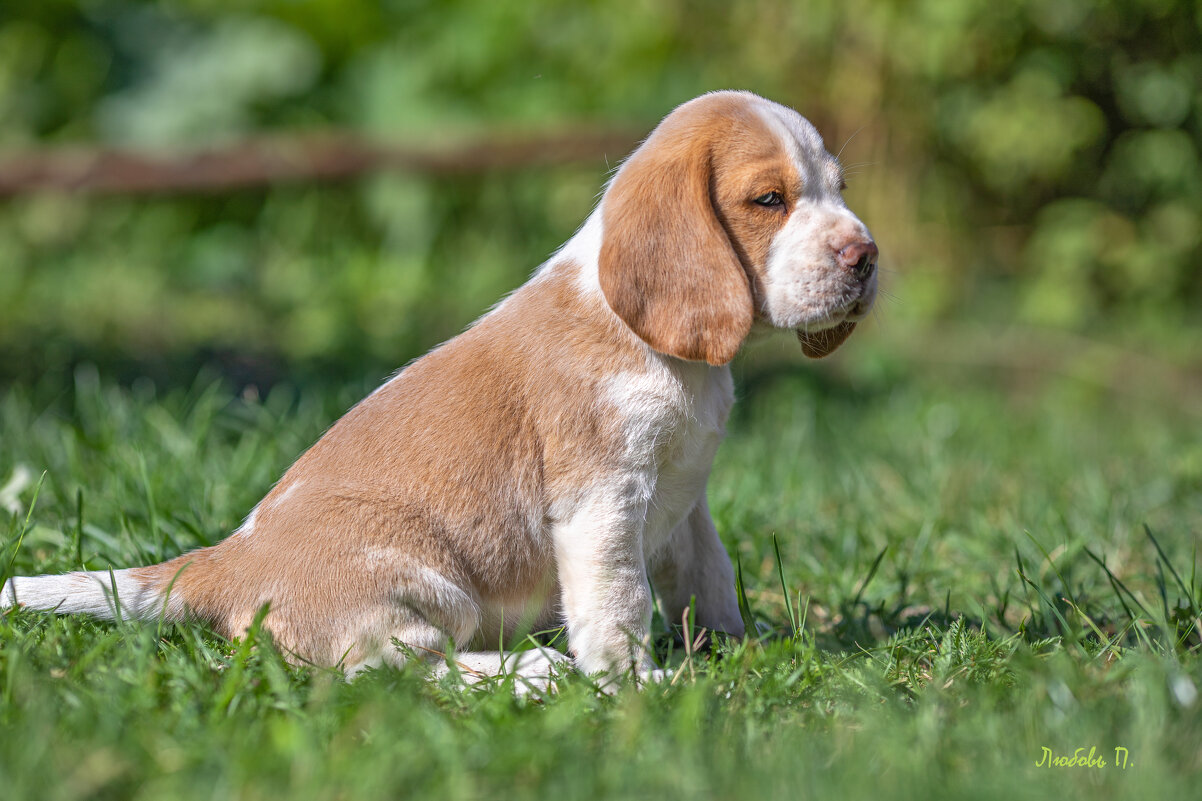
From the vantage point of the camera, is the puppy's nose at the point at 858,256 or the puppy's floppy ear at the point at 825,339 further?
the puppy's floppy ear at the point at 825,339

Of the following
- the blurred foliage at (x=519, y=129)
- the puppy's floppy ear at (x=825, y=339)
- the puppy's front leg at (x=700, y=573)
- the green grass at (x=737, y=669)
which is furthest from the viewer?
the blurred foliage at (x=519, y=129)

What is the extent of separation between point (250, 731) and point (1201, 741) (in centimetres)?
183

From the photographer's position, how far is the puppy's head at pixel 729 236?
276 cm

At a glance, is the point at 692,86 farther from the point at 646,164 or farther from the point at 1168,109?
the point at 646,164

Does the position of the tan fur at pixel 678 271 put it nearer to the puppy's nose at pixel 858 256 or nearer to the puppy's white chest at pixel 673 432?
the puppy's white chest at pixel 673 432

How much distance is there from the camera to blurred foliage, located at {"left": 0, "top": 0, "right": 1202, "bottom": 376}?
745cm

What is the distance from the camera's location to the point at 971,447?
557cm

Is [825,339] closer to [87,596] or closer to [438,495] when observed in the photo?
[438,495]

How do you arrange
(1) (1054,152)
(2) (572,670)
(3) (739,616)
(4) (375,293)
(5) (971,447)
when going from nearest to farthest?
(2) (572,670) < (3) (739,616) < (5) (971,447) < (1) (1054,152) < (4) (375,293)

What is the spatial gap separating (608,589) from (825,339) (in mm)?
939

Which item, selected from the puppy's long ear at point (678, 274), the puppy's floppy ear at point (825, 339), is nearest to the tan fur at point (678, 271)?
the puppy's long ear at point (678, 274)

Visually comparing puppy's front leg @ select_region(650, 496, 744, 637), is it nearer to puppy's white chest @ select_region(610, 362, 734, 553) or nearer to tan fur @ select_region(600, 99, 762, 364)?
puppy's white chest @ select_region(610, 362, 734, 553)

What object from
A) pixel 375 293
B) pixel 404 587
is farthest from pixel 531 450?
pixel 375 293

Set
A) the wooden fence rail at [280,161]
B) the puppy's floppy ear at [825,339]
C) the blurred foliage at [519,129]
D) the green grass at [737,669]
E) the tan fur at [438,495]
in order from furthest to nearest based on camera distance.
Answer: the blurred foliage at [519,129], the wooden fence rail at [280,161], the puppy's floppy ear at [825,339], the tan fur at [438,495], the green grass at [737,669]
